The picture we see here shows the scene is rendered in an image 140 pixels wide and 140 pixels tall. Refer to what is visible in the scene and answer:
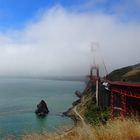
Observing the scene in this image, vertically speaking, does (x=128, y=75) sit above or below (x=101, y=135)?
above

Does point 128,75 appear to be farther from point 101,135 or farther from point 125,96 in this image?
point 101,135

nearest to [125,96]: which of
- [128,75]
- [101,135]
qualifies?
[101,135]

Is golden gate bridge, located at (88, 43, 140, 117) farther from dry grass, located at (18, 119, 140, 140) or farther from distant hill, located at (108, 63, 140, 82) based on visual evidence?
distant hill, located at (108, 63, 140, 82)

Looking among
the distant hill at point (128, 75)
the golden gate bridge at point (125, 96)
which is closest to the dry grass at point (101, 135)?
the golden gate bridge at point (125, 96)

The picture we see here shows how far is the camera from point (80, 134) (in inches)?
295

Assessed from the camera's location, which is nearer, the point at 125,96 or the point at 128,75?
the point at 125,96

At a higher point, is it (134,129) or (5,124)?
(134,129)

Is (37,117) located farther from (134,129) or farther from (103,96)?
(134,129)

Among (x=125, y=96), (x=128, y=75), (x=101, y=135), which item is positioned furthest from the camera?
(x=128, y=75)

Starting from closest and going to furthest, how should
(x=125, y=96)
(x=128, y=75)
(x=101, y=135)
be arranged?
1. (x=101, y=135)
2. (x=125, y=96)
3. (x=128, y=75)

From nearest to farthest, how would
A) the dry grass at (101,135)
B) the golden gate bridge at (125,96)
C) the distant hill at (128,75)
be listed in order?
the dry grass at (101,135), the golden gate bridge at (125,96), the distant hill at (128,75)

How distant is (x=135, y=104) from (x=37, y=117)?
164 feet

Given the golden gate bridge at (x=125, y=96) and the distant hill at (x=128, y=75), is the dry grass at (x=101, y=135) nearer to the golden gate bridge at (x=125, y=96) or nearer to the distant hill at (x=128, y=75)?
the golden gate bridge at (x=125, y=96)

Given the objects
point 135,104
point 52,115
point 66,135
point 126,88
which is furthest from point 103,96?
point 66,135
